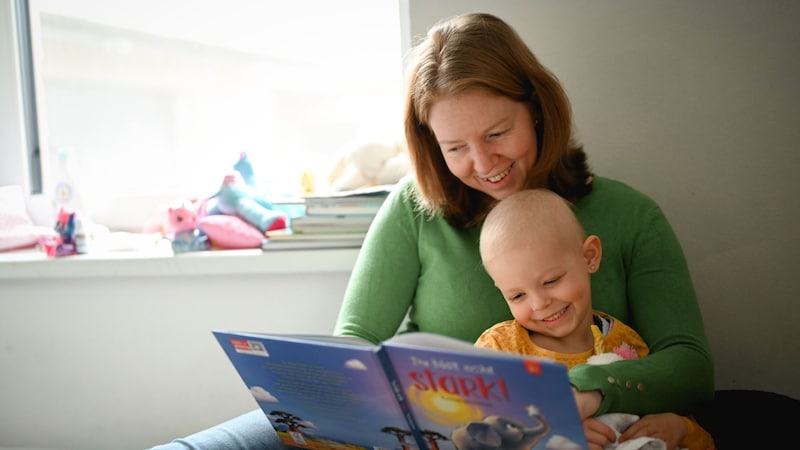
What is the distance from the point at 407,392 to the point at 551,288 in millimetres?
363

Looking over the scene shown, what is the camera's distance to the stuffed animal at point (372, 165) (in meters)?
2.08

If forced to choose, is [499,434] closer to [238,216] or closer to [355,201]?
[355,201]

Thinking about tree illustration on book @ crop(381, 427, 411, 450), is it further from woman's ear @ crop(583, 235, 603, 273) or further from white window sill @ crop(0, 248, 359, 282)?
white window sill @ crop(0, 248, 359, 282)

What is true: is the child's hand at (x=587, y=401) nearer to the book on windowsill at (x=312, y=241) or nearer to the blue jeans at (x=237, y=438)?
the blue jeans at (x=237, y=438)

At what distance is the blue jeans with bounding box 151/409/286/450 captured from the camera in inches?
50.7

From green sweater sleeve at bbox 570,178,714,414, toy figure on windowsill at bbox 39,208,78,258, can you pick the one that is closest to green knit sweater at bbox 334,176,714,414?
green sweater sleeve at bbox 570,178,714,414

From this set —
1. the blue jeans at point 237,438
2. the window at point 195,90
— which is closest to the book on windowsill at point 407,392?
the blue jeans at point 237,438

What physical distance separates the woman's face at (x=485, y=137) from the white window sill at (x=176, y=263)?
0.58 metres

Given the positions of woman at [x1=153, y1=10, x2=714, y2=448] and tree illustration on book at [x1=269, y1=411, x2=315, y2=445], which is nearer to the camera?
tree illustration on book at [x1=269, y1=411, x2=315, y2=445]

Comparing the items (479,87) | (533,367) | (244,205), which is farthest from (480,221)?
(244,205)

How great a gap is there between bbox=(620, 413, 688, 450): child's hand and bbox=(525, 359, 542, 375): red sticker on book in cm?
35

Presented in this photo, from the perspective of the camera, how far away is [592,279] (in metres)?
1.48

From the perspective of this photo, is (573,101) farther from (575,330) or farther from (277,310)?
(277,310)

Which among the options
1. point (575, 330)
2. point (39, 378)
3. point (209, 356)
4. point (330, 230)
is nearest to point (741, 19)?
point (575, 330)
